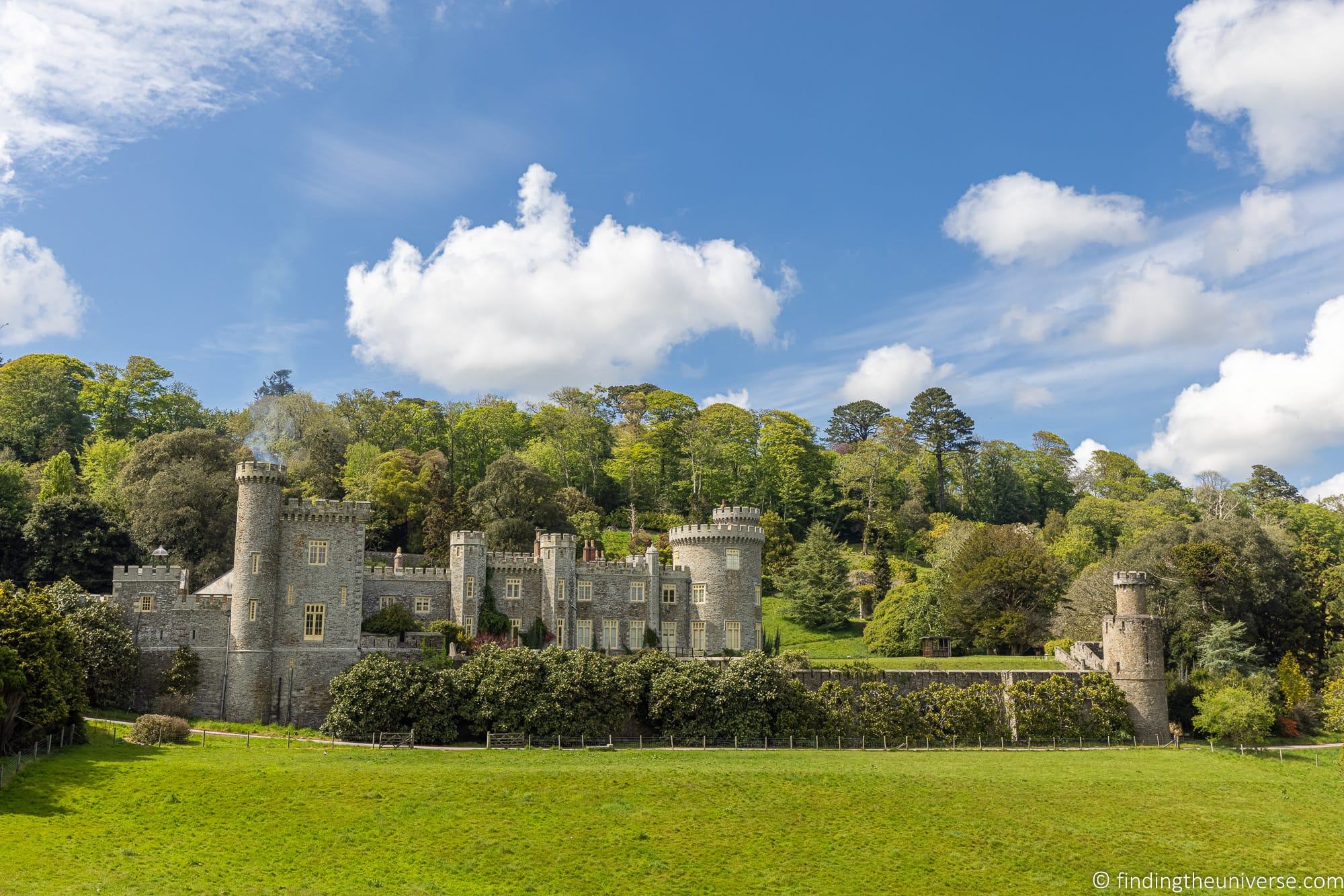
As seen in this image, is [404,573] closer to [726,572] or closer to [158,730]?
[158,730]

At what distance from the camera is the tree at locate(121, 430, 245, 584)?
194 feet

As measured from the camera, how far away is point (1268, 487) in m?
114

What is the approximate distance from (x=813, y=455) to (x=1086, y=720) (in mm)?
43798

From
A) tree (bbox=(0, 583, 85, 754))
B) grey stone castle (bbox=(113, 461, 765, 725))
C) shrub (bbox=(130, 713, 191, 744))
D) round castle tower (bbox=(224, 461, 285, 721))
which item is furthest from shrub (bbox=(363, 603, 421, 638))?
tree (bbox=(0, 583, 85, 754))

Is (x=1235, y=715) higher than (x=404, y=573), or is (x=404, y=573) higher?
(x=404, y=573)

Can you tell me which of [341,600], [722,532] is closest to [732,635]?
[722,532]

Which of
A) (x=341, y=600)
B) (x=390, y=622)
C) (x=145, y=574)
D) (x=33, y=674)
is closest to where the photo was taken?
(x=33, y=674)

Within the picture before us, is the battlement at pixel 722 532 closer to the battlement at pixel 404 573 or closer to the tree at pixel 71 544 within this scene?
the battlement at pixel 404 573

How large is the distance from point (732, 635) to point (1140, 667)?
1965cm

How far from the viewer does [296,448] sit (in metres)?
85.8

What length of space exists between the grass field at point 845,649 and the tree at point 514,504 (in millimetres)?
15139

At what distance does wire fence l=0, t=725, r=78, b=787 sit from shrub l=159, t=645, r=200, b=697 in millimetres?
6599

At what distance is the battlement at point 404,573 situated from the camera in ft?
162

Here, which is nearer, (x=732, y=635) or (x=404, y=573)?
(x=404, y=573)
